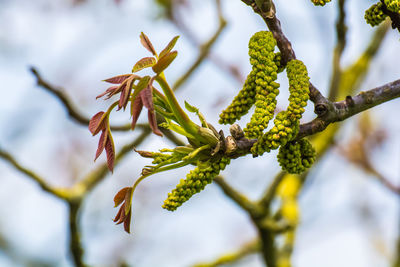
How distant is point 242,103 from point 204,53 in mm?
1851

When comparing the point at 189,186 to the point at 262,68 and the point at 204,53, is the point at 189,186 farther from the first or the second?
the point at 204,53

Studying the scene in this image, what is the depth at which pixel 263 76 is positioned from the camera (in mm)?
1135

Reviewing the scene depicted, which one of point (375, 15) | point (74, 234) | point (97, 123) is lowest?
point (74, 234)

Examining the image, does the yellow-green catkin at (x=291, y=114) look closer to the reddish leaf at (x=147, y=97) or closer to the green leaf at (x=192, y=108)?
the green leaf at (x=192, y=108)

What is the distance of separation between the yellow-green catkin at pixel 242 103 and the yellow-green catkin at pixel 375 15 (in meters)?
0.41

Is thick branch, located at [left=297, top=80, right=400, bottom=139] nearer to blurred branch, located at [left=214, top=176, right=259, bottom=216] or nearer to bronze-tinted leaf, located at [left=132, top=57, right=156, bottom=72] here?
bronze-tinted leaf, located at [left=132, top=57, right=156, bottom=72]

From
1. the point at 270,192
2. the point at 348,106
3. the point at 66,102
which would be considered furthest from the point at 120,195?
the point at 270,192

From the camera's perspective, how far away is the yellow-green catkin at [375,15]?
1.26 m

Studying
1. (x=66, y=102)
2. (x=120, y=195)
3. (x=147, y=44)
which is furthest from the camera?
(x=66, y=102)

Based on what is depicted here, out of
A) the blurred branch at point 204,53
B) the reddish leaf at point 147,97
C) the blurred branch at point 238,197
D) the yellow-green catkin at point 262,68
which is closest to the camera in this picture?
the reddish leaf at point 147,97

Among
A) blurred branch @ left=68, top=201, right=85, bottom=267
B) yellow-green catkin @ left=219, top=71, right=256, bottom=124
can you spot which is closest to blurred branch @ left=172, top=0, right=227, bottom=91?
blurred branch @ left=68, top=201, right=85, bottom=267

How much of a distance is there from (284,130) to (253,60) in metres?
0.20

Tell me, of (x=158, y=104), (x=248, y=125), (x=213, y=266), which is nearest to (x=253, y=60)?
(x=248, y=125)

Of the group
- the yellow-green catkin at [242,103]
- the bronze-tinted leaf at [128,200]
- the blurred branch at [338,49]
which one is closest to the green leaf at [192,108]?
the yellow-green catkin at [242,103]
